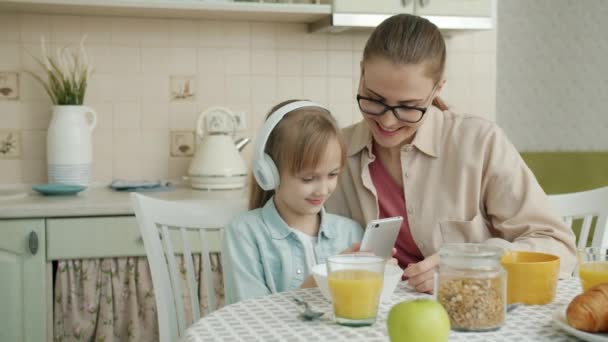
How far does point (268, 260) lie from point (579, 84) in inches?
119

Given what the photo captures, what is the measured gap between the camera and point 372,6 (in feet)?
9.43

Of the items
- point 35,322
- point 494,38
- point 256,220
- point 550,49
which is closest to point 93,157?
point 35,322

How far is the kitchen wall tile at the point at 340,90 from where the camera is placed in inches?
128

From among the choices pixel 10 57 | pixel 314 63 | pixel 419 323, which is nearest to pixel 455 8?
pixel 314 63

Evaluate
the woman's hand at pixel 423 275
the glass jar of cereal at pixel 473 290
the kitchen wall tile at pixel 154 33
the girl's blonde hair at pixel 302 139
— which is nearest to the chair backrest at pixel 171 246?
the girl's blonde hair at pixel 302 139

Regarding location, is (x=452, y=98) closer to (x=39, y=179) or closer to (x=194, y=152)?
(x=194, y=152)

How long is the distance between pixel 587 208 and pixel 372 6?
1254 mm

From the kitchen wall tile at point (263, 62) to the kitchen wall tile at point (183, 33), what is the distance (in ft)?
0.81

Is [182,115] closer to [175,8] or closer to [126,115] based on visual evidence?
[126,115]

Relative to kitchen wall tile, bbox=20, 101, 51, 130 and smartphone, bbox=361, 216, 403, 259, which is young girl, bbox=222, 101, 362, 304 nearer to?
smartphone, bbox=361, 216, 403, 259

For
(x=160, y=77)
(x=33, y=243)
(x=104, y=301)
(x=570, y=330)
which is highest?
(x=160, y=77)

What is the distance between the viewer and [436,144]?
188 centimetres

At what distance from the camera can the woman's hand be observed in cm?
144

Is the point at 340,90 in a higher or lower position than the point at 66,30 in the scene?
lower
